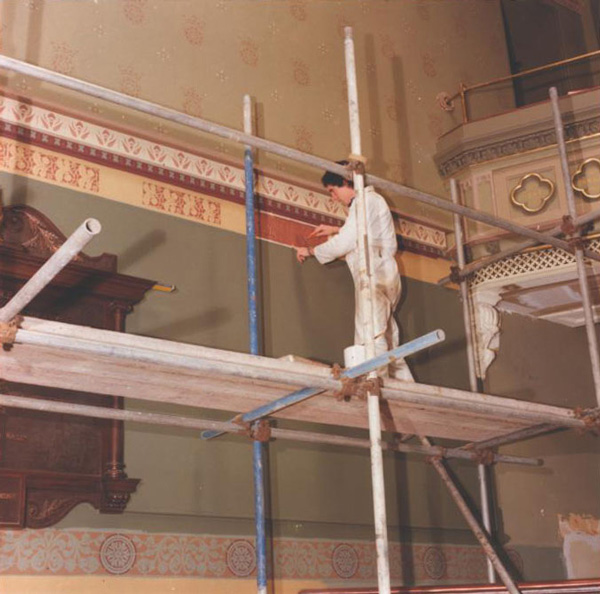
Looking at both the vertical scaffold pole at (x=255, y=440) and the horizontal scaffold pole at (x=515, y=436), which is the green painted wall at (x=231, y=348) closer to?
the vertical scaffold pole at (x=255, y=440)

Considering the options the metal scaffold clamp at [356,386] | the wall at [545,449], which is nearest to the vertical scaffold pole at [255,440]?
the metal scaffold clamp at [356,386]

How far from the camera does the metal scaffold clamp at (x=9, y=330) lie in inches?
135

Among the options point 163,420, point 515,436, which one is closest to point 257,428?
point 163,420

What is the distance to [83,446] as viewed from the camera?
494 centimetres

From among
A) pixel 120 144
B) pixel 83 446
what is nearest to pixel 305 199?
pixel 120 144

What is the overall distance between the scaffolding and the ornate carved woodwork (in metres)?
0.49

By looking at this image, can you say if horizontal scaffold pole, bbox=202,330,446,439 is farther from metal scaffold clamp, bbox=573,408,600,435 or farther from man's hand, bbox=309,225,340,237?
man's hand, bbox=309,225,340,237

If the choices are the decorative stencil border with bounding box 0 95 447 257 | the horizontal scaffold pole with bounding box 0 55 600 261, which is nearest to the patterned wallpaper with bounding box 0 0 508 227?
the decorative stencil border with bounding box 0 95 447 257

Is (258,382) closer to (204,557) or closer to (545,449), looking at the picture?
(204,557)

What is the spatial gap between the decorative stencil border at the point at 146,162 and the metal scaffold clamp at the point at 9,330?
6.26 ft

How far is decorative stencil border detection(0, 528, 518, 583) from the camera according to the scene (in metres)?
4.61


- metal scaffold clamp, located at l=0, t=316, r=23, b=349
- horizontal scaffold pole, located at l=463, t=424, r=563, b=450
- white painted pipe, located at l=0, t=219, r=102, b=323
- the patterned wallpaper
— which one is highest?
the patterned wallpaper

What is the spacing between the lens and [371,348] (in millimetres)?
4371

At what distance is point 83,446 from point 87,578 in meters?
0.65
